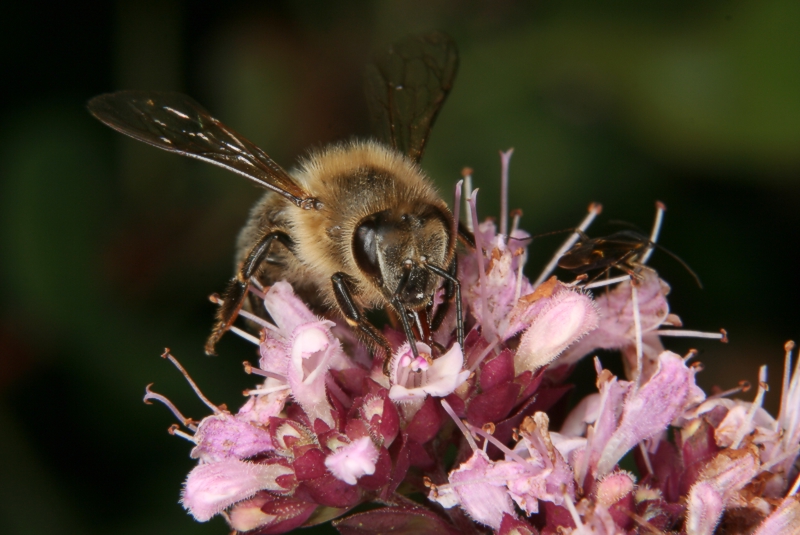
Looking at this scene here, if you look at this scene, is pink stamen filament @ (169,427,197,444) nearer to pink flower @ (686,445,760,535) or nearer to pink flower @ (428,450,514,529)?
pink flower @ (428,450,514,529)

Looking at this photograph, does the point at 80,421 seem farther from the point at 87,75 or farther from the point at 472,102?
the point at 472,102

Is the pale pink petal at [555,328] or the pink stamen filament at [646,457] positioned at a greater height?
the pale pink petal at [555,328]

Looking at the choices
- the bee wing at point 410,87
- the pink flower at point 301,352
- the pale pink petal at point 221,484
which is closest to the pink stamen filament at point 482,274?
the pink flower at point 301,352

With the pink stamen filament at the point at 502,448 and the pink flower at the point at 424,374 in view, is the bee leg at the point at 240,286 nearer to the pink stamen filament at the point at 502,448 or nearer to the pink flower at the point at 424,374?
the pink flower at the point at 424,374

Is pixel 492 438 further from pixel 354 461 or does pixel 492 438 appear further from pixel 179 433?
pixel 179 433

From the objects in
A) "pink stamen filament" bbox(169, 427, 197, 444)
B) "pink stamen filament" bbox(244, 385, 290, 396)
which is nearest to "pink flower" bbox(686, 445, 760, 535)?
"pink stamen filament" bbox(244, 385, 290, 396)
